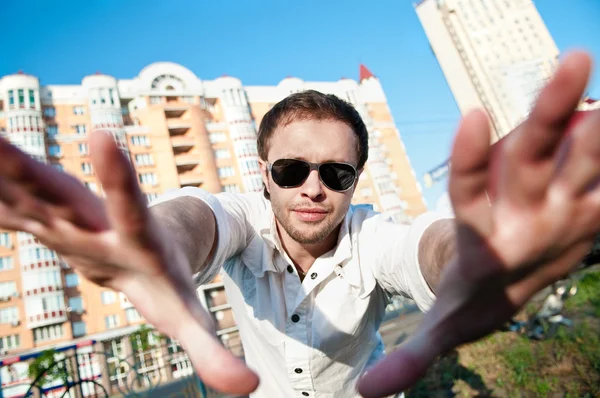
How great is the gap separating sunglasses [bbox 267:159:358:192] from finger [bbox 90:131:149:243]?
1.27 m

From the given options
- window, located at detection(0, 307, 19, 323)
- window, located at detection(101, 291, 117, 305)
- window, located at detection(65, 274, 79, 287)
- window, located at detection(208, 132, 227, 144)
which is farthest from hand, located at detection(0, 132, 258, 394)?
window, located at detection(208, 132, 227, 144)

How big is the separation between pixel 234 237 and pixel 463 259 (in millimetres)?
1308

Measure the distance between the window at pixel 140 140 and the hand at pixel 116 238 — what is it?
3448 cm

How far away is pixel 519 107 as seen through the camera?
30.0 m

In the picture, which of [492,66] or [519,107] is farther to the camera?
[492,66]

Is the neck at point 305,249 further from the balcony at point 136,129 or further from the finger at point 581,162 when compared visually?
the balcony at point 136,129

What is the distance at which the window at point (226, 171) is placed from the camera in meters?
34.0

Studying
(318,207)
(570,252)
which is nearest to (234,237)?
(318,207)

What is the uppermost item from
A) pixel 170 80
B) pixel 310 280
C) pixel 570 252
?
pixel 170 80

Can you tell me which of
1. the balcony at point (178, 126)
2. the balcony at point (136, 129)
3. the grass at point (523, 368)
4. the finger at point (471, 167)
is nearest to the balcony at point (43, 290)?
the balcony at point (136, 129)

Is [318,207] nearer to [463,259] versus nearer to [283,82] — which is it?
[463,259]

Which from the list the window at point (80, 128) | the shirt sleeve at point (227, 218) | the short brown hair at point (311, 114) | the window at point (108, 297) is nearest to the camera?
the shirt sleeve at point (227, 218)

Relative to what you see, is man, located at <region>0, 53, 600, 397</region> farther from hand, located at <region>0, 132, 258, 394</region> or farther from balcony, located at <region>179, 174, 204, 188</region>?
balcony, located at <region>179, 174, 204, 188</region>

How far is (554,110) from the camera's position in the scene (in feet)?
1.82
